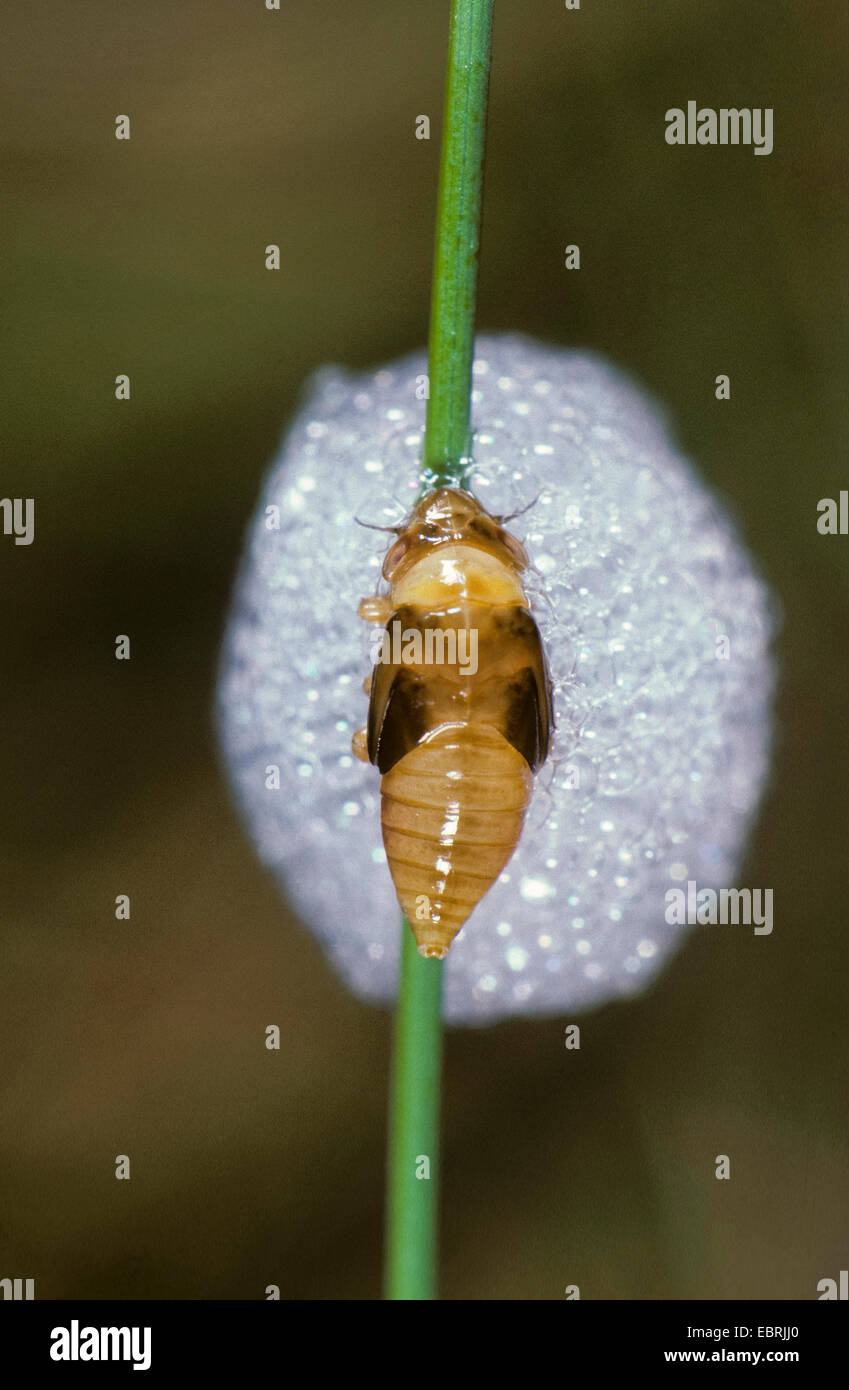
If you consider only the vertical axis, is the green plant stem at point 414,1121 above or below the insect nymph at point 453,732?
below

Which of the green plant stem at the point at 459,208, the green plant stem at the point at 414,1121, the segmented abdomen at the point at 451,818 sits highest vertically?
the green plant stem at the point at 459,208

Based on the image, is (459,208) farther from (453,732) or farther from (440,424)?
(453,732)

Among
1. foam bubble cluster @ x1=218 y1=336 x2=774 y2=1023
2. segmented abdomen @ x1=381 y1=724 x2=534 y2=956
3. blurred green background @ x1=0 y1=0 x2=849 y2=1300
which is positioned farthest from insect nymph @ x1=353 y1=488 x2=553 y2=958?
blurred green background @ x1=0 y1=0 x2=849 y2=1300

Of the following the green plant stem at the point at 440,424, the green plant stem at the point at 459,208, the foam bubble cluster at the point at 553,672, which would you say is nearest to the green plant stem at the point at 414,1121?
the green plant stem at the point at 440,424

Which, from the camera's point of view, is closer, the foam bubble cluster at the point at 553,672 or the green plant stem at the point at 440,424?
the green plant stem at the point at 440,424

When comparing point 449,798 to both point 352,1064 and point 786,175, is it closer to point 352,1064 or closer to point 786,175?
point 352,1064

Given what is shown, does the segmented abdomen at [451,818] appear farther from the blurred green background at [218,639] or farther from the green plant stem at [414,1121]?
the blurred green background at [218,639]
